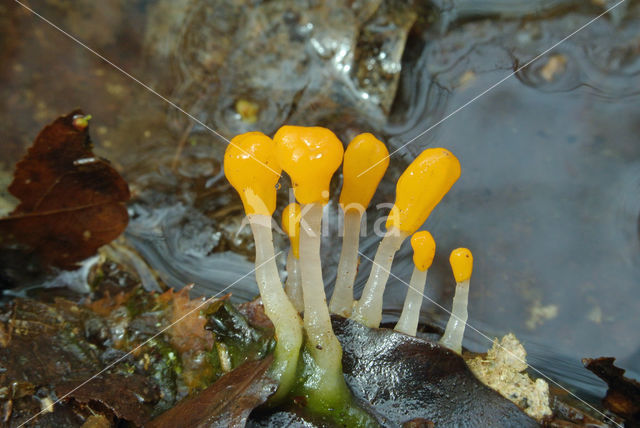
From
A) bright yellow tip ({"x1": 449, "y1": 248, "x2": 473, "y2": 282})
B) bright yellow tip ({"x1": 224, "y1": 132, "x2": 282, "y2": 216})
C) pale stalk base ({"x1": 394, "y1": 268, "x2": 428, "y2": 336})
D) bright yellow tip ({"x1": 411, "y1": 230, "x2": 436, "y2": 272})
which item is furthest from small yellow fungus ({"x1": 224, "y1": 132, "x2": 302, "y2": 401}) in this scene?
bright yellow tip ({"x1": 449, "y1": 248, "x2": 473, "y2": 282})

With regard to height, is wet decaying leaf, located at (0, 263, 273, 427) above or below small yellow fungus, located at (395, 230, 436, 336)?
below

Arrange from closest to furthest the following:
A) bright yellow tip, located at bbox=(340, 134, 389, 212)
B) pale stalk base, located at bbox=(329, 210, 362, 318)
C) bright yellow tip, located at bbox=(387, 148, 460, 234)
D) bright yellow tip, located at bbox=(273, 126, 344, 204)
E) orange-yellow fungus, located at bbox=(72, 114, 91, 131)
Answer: bright yellow tip, located at bbox=(273, 126, 344, 204) < bright yellow tip, located at bbox=(387, 148, 460, 234) < bright yellow tip, located at bbox=(340, 134, 389, 212) < pale stalk base, located at bbox=(329, 210, 362, 318) < orange-yellow fungus, located at bbox=(72, 114, 91, 131)

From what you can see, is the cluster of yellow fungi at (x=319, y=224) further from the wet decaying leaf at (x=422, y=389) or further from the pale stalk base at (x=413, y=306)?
the wet decaying leaf at (x=422, y=389)

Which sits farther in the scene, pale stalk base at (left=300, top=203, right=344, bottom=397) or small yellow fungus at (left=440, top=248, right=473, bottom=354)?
small yellow fungus at (left=440, top=248, right=473, bottom=354)

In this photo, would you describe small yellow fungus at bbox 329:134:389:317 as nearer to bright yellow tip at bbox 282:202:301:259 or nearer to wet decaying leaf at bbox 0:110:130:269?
bright yellow tip at bbox 282:202:301:259

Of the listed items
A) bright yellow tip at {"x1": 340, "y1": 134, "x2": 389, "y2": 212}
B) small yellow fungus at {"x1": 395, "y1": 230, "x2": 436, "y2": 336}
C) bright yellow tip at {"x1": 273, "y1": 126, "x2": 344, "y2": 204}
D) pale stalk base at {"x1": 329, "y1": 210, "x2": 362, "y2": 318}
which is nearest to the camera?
bright yellow tip at {"x1": 273, "y1": 126, "x2": 344, "y2": 204}

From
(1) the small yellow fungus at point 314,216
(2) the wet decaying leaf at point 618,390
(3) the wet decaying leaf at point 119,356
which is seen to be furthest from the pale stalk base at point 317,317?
(2) the wet decaying leaf at point 618,390

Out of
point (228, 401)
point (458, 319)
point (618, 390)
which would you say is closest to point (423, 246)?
point (458, 319)
